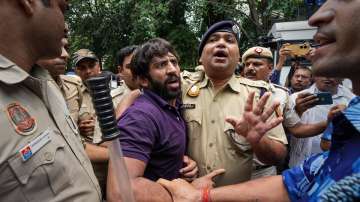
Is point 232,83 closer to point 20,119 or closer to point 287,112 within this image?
point 287,112

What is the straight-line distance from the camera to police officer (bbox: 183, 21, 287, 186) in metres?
2.71

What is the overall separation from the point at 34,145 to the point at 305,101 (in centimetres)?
280

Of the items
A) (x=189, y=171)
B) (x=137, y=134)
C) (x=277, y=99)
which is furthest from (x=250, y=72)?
(x=137, y=134)

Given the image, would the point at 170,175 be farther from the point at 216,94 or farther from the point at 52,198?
the point at 52,198

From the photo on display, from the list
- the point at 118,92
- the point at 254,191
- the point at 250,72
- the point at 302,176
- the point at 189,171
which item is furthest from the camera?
the point at 250,72

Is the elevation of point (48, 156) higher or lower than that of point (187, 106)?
higher

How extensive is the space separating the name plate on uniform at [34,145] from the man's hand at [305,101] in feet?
8.83

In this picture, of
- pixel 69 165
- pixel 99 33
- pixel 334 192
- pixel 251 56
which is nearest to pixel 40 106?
pixel 69 165

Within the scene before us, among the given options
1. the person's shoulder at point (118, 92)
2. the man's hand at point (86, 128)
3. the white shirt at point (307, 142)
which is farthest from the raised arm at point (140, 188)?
the white shirt at point (307, 142)

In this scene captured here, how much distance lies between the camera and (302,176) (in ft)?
5.96

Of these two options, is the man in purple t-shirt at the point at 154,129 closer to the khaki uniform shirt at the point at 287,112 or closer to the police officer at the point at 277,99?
the police officer at the point at 277,99

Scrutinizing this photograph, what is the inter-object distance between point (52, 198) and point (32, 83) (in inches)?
17.6

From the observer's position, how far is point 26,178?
1.30 meters

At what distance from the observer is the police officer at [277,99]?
3.17 metres
